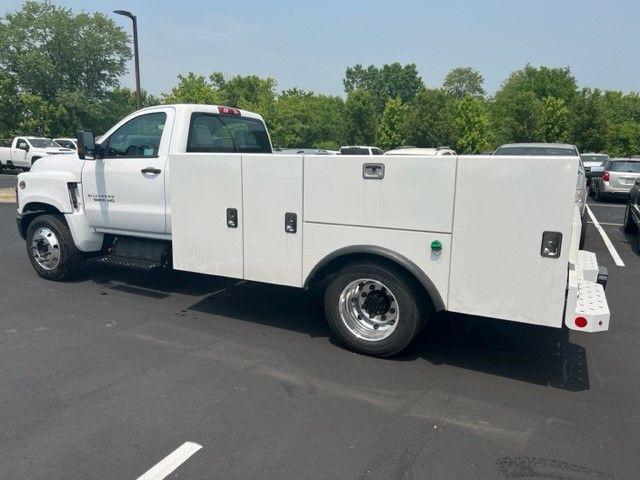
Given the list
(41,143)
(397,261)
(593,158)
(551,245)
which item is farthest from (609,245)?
(41,143)

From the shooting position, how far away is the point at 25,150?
29.0 meters

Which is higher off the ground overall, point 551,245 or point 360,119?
point 360,119

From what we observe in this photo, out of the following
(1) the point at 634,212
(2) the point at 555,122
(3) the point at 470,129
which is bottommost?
(1) the point at 634,212

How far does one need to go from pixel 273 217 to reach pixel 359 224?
0.87 m

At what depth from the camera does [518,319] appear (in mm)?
4168

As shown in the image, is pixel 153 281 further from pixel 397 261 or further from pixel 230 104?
pixel 230 104

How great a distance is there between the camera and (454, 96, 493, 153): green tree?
4400 cm

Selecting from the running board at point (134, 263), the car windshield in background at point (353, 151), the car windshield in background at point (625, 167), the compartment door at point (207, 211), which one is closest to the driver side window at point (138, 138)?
the compartment door at point (207, 211)

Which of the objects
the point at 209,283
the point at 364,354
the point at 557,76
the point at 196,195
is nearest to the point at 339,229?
the point at 364,354

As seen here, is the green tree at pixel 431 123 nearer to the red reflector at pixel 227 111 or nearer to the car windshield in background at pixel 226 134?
the car windshield in background at pixel 226 134

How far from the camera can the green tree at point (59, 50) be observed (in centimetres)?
4584

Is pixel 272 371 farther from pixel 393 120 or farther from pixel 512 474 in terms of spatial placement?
pixel 393 120

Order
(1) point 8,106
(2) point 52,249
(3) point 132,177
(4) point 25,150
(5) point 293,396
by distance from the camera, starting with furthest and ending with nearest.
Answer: (1) point 8,106 < (4) point 25,150 < (2) point 52,249 < (3) point 132,177 < (5) point 293,396

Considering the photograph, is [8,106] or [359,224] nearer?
[359,224]
